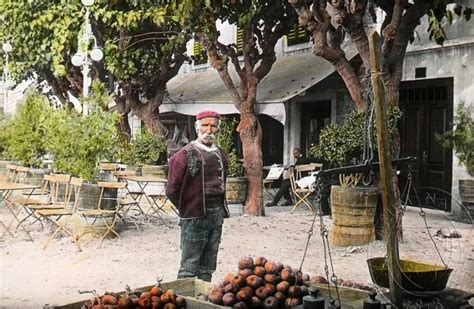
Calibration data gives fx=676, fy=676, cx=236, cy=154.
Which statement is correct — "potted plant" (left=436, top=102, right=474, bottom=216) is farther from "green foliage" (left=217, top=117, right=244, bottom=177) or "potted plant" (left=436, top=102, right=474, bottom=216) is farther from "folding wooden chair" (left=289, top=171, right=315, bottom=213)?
"green foliage" (left=217, top=117, right=244, bottom=177)

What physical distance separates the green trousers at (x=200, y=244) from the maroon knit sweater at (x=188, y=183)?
0.25ft

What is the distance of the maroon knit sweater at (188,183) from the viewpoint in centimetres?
516

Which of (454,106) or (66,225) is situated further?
(454,106)

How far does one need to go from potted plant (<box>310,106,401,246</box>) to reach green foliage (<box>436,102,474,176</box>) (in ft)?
6.52

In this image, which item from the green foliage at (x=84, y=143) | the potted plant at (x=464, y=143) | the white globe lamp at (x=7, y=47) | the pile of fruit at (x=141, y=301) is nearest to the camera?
the pile of fruit at (x=141, y=301)

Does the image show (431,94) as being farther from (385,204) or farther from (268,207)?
(385,204)

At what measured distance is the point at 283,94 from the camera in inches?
477

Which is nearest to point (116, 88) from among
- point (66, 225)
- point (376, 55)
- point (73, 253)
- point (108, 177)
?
point (108, 177)

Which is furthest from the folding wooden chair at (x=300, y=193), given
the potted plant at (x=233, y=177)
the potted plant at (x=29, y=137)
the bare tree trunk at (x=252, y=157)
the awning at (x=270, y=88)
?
the potted plant at (x=29, y=137)

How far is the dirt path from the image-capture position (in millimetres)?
5902

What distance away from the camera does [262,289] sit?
361 centimetres

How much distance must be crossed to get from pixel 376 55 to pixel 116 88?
1265 centimetres

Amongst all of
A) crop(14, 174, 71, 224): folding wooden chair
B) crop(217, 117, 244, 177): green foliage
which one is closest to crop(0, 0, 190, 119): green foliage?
crop(217, 117, 244, 177): green foliage

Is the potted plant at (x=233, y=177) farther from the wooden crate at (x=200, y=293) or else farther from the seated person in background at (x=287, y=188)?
the wooden crate at (x=200, y=293)
